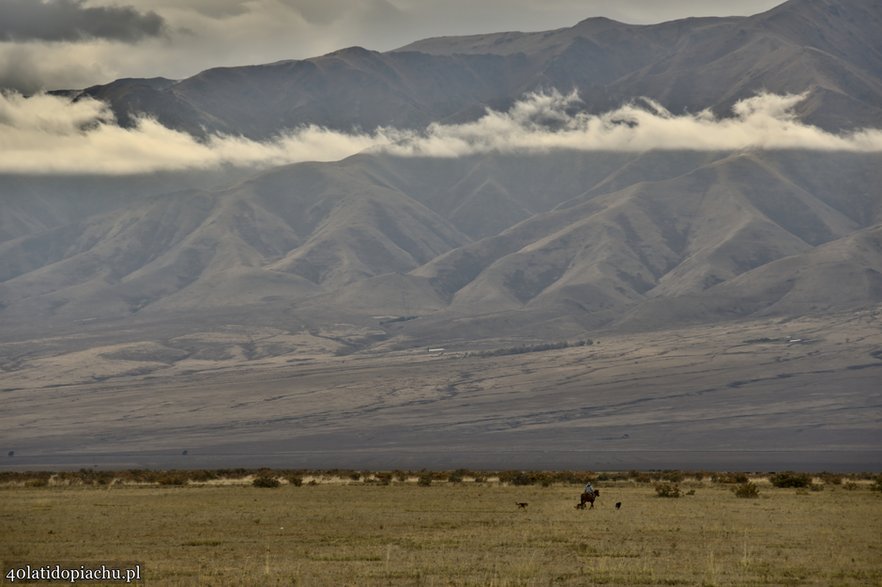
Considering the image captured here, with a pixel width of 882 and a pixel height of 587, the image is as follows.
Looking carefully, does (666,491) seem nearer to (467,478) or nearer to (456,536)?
(456,536)

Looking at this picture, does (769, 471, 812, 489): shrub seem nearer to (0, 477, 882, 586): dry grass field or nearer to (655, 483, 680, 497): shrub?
(0, 477, 882, 586): dry grass field

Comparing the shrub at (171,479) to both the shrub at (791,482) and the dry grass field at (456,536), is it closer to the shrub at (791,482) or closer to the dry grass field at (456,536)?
the dry grass field at (456,536)

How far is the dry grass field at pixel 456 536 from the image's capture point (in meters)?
33.3

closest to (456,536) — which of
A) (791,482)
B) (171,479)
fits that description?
(791,482)

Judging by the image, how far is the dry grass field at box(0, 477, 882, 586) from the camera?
1313 inches

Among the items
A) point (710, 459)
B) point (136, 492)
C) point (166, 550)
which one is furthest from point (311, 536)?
point (710, 459)

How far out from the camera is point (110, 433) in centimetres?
18312

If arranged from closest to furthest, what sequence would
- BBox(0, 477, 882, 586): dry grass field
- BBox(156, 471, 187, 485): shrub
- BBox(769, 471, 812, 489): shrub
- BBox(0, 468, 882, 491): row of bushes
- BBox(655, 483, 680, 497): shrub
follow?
1. BBox(0, 477, 882, 586): dry grass field
2. BBox(655, 483, 680, 497): shrub
3. BBox(769, 471, 812, 489): shrub
4. BBox(0, 468, 882, 491): row of bushes
5. BBox(156, 471, 187, 485): shrub

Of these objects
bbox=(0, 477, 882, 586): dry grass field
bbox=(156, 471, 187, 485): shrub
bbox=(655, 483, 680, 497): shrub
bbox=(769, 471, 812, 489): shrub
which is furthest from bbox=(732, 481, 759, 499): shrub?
bbox=(156, 471, 187, 485): shrub

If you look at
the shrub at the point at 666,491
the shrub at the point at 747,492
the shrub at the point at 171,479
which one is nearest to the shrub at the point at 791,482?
the shrub at the point at 747,492

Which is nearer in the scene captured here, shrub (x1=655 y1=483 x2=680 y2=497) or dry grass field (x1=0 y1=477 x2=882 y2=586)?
dry grass field (x1=0 y1=477 x2=882 y2=586)

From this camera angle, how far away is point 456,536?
42.4m

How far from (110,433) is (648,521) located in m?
147

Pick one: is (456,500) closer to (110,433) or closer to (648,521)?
(648,521)
